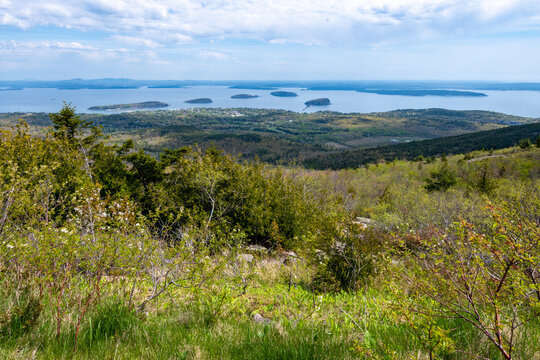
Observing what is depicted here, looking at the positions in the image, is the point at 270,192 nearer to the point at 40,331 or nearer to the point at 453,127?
the point at 40,331

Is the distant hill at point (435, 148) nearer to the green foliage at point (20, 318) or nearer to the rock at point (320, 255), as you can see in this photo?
the rock at point (320, 255)

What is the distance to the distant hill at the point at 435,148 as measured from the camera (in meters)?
86.1

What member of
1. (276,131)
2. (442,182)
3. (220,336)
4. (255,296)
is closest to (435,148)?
(442,182)

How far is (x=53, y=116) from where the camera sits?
26531mm

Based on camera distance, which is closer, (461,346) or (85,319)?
(461,346)

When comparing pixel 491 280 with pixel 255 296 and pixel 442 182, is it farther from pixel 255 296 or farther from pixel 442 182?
pixel 442 182

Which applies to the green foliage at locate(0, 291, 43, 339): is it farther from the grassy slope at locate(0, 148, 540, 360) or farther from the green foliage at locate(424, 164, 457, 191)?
the green foliage at locate(424, 164, 457, 191)

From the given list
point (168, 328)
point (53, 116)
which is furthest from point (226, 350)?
point (53, 116)

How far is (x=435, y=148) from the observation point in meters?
95.2

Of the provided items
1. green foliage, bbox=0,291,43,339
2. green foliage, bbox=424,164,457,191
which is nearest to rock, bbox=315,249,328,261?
green foliage, bbox=0,291,43,339

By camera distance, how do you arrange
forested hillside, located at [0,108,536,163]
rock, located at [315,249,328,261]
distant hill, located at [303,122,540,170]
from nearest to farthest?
rock, located at [315,249,328,261] → distant hill, located at [303,122,540,170] → forested hillside, located at [0,108,536,163]

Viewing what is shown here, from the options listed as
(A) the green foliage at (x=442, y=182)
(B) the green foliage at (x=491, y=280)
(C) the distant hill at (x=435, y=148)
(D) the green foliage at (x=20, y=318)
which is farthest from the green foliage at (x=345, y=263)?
(C) the distant hill at (x=435, y=148)

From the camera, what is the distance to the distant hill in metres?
86.1

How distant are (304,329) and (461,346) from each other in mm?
1540
